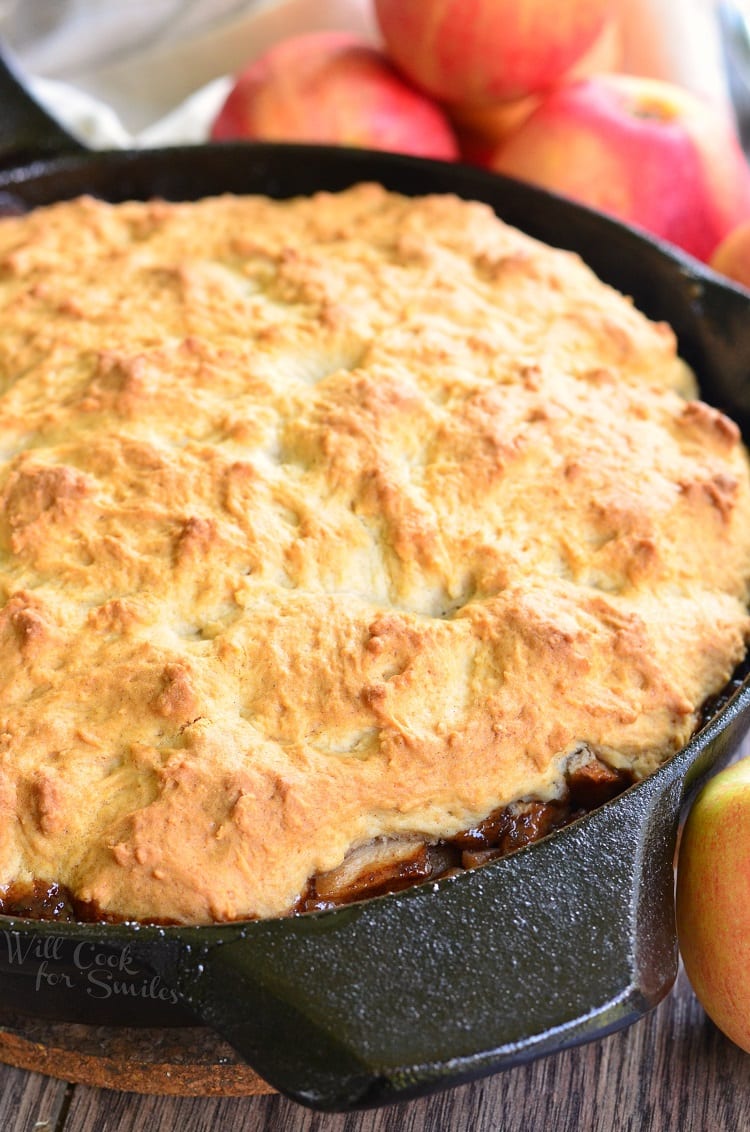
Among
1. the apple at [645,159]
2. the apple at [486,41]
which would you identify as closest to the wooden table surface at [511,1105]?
the apple at [645,159]

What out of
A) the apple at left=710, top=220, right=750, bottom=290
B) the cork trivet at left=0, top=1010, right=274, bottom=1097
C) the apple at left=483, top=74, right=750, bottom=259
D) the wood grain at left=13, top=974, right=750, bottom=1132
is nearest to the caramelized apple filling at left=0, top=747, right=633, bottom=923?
the cork trivet at left=0, top=1010, right=274, bottom=1097

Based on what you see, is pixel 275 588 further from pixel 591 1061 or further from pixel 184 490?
pixel 591 1061

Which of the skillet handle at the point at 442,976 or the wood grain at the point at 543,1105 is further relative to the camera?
the wood grain at the point at 543,1105

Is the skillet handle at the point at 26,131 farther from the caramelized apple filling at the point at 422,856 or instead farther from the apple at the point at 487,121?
the caramelized apple filling at the point at 422,856

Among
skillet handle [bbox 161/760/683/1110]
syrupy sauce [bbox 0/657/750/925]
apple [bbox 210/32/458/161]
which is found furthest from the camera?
apple [bbox 210/32/458/161]

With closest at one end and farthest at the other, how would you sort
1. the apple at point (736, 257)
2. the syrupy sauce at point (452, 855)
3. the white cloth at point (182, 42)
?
1. the syrupy sauce at point (452, 855)
2. the apple at point (736, 257)
3. the white cloth at point (182, 42)

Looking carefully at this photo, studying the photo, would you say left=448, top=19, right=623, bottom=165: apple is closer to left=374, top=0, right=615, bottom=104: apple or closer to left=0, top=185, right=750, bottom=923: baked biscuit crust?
left=374, top=0, right=615, bottom=104: apple

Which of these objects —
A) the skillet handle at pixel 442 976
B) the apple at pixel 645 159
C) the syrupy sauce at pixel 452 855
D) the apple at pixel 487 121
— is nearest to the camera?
the skillet handle at pixel 442 976

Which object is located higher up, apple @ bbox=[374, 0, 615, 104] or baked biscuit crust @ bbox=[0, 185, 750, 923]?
apple @ bbox=[374, 0, 615, 104]
